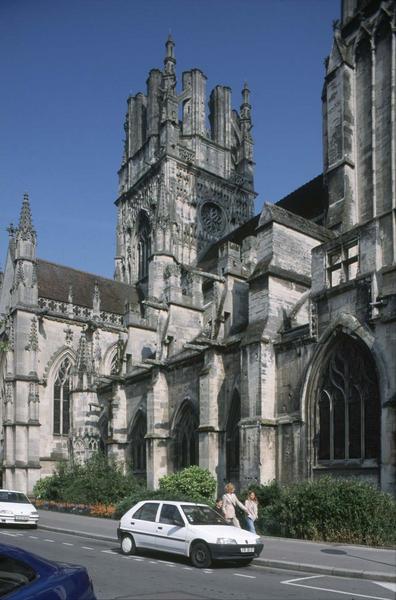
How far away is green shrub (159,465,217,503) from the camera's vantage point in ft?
66.6

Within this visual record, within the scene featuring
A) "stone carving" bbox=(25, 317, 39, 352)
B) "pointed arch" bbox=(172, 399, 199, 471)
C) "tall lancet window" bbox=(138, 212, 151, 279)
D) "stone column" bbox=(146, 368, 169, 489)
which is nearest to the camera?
"pointed arch" bbox=(172, 399, 199, 471)

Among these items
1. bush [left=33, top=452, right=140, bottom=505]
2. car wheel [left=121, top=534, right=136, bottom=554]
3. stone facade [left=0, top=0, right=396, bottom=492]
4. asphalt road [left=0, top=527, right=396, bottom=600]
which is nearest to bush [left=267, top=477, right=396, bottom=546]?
stone facade [left=0, top=0, right=396, bottom=492]

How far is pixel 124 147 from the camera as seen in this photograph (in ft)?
180

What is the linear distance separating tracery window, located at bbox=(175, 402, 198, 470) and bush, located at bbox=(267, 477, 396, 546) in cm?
1031

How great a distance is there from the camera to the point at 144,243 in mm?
49938

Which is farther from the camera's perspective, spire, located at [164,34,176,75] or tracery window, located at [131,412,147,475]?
spire, located at [164,34,176,75]

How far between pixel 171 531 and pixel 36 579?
7081 millimetres

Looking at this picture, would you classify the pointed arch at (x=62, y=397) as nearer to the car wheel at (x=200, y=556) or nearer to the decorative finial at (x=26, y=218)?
the decorative finial at (x=26, y=218)

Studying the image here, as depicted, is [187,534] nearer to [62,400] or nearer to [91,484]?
[91,484]

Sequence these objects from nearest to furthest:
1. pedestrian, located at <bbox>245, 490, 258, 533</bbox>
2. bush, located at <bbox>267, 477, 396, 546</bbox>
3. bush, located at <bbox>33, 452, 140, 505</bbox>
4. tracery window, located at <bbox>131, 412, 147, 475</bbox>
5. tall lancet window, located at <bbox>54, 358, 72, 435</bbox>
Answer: bush, located at <bbox>267, 477, 396, 546</bbox> → pedestrian, located at <bbox>245, 490, 258, 533</bbox> → bush, located at <bbox>33, 452, 140, 505</bbox> → tracery window, located at <bbox>131, 412, 147, 475</bbox> → tall lancet window, located at <bbox>54, 358, 72, 435</bbox>

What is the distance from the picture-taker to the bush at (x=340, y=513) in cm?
1321

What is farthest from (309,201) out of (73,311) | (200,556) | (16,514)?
(200,556)

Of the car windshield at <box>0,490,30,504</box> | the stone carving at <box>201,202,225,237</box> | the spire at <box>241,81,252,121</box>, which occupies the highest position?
the spire at <box>241,81,252,121</box>

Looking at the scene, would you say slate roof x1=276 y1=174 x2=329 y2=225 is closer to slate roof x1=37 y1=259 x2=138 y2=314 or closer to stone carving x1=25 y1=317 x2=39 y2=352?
slate roof x1=37 y1=259 x2=138 y2=314
